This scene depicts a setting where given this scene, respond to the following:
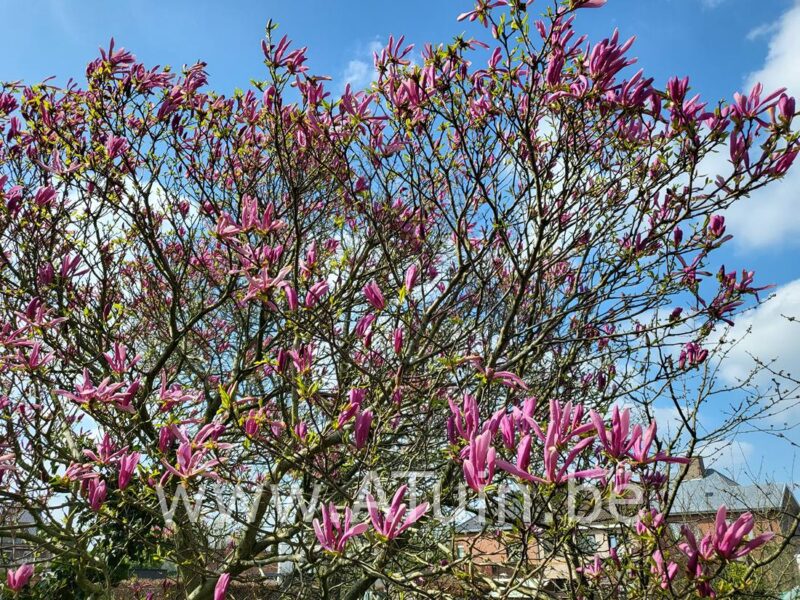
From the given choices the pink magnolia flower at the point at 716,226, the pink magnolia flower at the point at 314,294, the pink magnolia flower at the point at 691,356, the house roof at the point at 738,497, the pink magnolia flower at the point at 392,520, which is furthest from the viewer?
the house roof at the point at 738,497

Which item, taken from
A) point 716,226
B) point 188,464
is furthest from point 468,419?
point 716,226

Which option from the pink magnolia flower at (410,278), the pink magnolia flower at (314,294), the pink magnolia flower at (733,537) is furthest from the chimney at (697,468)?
the pink magnolia flower at (314,294)

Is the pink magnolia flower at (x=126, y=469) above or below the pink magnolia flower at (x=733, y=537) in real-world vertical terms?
above

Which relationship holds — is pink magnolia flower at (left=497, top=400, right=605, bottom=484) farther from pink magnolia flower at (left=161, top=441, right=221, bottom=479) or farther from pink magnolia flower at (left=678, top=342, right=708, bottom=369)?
pink magnolia flower at (left=678, top=342, right=708, bottom=369)

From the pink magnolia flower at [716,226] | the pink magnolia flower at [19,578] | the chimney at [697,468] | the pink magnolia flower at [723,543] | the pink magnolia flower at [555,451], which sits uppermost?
the pink magnolia flower at [716,226]

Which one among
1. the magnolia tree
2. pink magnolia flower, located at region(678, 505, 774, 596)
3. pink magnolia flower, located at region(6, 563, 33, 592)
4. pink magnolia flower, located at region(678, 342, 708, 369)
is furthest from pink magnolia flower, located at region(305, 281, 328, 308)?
pink magnolia flower, located at region(678, 342, 708, 369)

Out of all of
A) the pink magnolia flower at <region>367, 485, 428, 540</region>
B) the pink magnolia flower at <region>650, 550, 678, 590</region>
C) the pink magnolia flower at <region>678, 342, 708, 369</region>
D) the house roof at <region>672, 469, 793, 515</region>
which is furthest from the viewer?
the house roof at <region>672, 469, 793, 515</region>

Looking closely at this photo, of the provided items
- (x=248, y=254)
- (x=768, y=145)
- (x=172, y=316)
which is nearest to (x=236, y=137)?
(x=172, y=316)

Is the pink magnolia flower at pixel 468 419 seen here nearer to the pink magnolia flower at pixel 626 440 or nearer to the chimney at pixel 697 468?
the pink magnolia flower at pixel 626 440

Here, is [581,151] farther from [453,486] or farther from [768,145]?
[453,486]

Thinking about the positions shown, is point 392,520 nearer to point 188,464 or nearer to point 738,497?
point 188,464

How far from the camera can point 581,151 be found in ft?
9.86

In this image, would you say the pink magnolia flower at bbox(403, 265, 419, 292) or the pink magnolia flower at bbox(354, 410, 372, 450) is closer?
the pink magnolia flower at bbox(354, 410, 372, 450)

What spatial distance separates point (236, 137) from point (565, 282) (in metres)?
2.89
